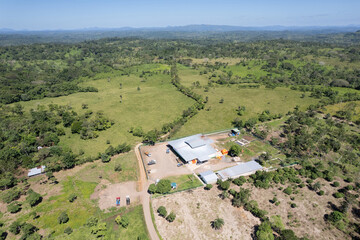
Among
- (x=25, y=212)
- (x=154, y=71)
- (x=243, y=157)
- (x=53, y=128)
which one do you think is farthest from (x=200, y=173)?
(x=154, y=71)

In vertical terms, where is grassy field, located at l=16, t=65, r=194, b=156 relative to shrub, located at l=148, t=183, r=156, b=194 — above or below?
below

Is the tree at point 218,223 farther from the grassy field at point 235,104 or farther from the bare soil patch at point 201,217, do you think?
the grassy field at point 235,104

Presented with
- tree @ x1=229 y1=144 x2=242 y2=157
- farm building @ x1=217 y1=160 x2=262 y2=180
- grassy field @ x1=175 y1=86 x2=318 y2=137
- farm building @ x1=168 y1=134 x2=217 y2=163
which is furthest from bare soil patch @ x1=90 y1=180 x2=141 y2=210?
grassy field @ x1=175 y1=86 x2=318 y2=137

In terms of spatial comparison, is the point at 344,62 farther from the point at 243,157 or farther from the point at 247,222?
the point at 247,222

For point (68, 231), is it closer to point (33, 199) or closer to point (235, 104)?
point (33, 199)

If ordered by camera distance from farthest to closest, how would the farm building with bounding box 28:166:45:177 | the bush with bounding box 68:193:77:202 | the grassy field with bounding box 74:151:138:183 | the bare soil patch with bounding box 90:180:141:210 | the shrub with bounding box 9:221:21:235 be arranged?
the farm building with bounding box 28:166:45:177 → the grassy field with bounding box 74:151:138:183 → the bush with bounding box 68:193:77:202 → the bare soil patch with bounding box 90:180:141:210 → the shrub with bounding box 9:221:21:235

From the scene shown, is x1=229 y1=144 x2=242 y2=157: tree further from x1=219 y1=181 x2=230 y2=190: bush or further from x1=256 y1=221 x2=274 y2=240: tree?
x1=256 y1=221 x2=274 y2=240: tree

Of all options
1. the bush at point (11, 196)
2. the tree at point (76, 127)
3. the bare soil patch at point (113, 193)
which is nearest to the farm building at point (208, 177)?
the bare soil patch at point (113, 193)

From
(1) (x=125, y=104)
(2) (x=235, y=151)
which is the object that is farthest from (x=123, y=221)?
(1) (x=125, y=104)
